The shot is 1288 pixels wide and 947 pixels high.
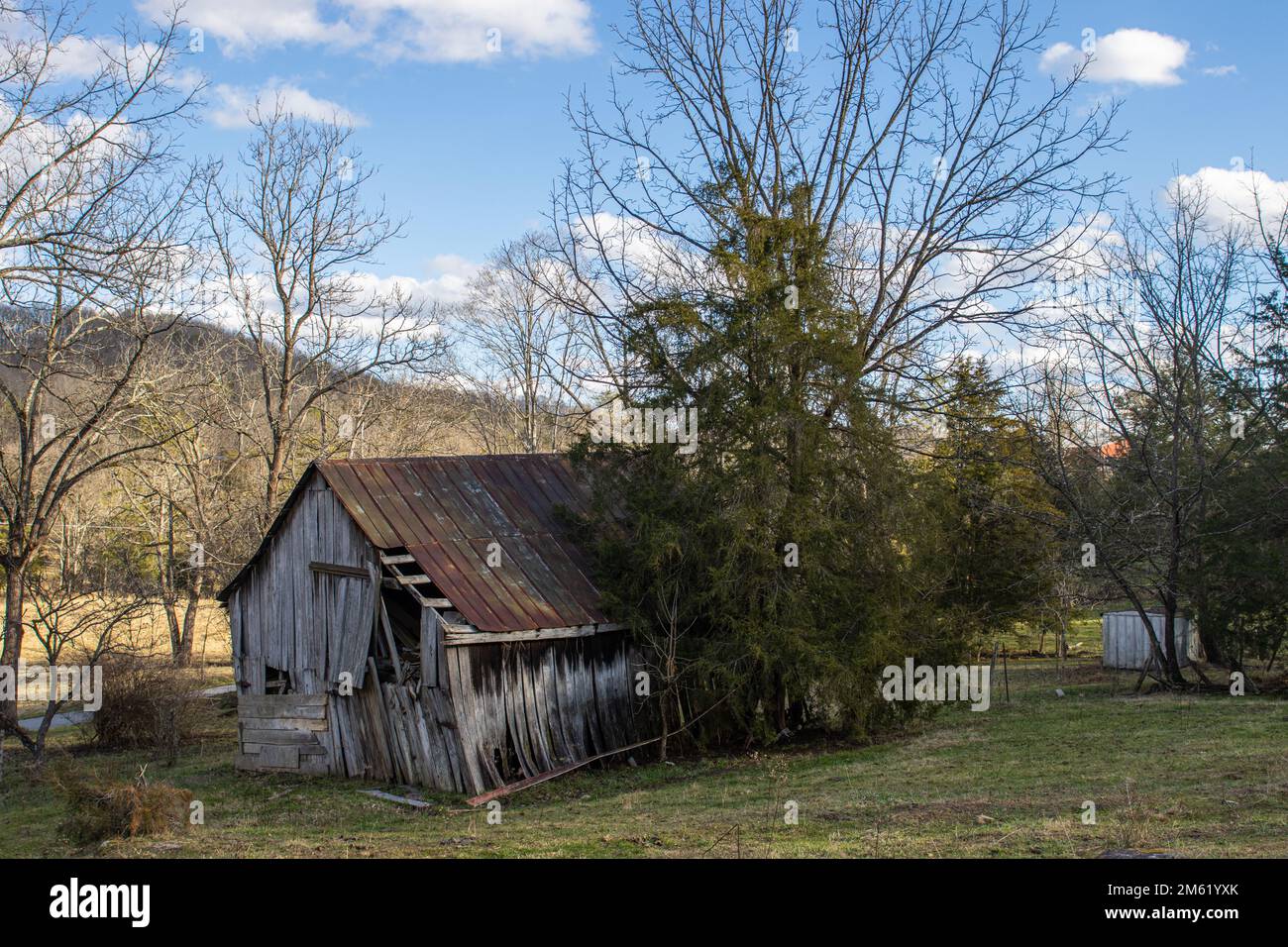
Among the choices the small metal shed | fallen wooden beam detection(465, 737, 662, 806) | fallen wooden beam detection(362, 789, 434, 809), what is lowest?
fallen wooden beam detection(362, 789, 434, 809)

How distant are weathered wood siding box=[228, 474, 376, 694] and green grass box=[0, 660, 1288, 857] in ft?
6.41

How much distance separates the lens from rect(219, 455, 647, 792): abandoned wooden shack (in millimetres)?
15609

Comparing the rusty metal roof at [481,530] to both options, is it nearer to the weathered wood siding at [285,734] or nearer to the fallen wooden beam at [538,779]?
the fallen wooden beam at [538,779]

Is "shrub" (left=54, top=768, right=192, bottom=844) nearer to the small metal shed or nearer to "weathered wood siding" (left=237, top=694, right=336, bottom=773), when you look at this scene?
"weathered wood siding" (left=237, top=694, right=336, bottom=773)

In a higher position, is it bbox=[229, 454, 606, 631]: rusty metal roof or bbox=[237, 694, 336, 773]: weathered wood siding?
bbox=[229, 454, 606, 631]: rusty metal roof

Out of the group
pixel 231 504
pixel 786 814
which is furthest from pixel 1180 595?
pixel 231 504

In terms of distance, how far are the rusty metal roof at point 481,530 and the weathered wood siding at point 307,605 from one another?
565 millimetres

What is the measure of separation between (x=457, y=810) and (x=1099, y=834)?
335 inches

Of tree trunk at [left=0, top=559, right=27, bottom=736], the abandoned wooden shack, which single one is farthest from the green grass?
tree trunk at [left=0, top=559, right=27, bottom=736]

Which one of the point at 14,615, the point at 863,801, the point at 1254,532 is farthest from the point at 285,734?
the point at 1254,532

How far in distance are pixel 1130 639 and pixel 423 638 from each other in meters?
21.4

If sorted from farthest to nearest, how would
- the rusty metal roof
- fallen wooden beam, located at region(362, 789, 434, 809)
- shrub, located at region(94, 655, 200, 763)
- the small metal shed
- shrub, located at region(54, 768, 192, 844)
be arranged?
1. the small metal shed
2. shrub, located at region(94, 655, 200, 763)
3. the rusty metal roof
4. fallen wooden beam, located at region(362, 789, 434, 809)
5. shrub, located at region(54, 768, 192, 844)

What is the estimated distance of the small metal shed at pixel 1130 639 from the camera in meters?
26.7

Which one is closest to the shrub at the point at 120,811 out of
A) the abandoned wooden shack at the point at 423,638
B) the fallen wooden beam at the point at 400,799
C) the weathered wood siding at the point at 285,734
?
the fallen wooden beam at the point at 400,799
